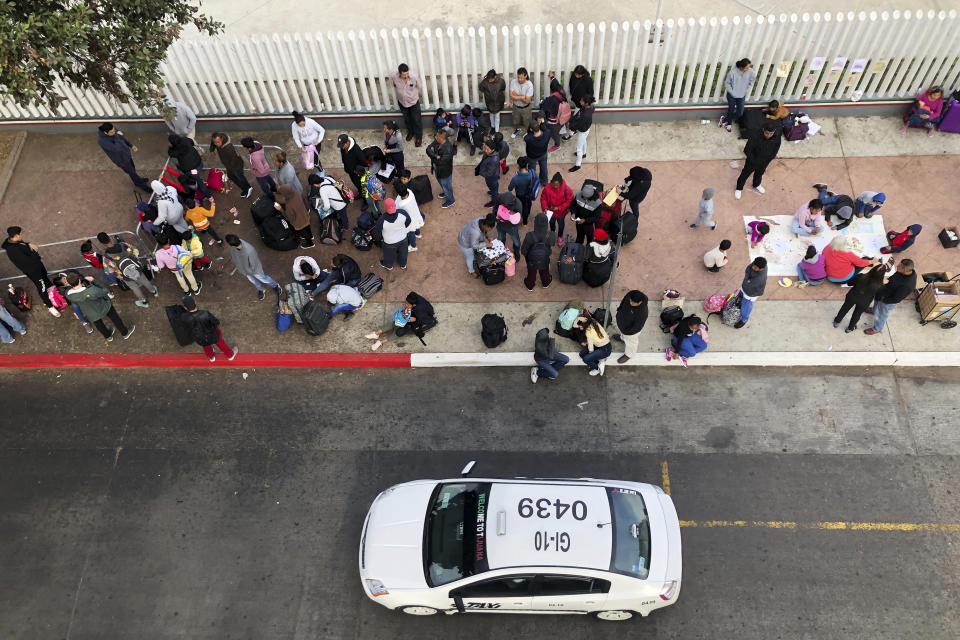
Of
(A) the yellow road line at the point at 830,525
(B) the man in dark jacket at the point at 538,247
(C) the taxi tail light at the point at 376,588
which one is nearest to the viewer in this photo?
(C) the taxi tail light at the point at 376,588

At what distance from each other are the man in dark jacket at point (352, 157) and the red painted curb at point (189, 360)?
3.41 metres

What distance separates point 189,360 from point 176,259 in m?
1.67

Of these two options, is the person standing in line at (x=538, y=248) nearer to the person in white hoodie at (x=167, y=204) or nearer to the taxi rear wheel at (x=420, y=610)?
the taxi rear wheel at (x=420, y=610)

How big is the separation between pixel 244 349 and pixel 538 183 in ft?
19.5

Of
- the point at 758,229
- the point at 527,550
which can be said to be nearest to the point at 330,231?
→ the point at 527,550

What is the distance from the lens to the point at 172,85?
535 inches

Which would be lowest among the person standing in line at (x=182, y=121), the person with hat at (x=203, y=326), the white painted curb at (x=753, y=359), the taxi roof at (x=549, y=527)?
the white painted curb at (x=753, y=359)

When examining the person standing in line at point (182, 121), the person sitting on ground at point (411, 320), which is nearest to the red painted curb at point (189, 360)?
the person sitting on ground at point (411, 320)

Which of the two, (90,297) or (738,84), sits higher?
(738,84)

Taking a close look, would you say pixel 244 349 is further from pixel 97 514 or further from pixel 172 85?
pixel 172 85

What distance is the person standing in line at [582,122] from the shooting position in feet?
40.2

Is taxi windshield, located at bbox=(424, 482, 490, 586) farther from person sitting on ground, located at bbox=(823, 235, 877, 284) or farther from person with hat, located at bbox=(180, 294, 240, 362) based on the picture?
person sitting on ground, located at bbox=(823, 235, 877, 284)

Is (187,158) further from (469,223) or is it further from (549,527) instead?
(549,527)

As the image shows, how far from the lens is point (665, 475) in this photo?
985cm
